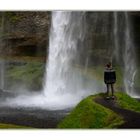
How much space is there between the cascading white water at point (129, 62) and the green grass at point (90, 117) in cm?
39

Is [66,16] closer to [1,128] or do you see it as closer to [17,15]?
[17,15]

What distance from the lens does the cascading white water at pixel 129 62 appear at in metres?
8.51

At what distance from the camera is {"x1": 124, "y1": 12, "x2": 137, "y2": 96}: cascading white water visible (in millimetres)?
8508

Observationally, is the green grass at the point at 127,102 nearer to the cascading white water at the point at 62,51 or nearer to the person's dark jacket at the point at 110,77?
the person's dark jacket at the point at 110,77

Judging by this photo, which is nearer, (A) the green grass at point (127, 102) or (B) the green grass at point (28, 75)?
(A) the green grass at point (127, 102)

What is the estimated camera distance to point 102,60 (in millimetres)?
8586

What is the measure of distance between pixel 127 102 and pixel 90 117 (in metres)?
0.50

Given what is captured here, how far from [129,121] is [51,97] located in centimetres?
103

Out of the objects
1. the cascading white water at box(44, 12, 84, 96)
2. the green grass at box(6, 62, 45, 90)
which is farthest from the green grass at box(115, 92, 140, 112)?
the green grass at box(6, 62, 45, 90)

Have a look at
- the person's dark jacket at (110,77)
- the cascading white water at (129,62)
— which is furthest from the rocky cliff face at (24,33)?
the cascading white water at (129,62)

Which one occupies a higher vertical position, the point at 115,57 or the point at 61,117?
the point at 115,57

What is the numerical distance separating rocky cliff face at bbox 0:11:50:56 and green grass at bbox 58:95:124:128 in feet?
2.80

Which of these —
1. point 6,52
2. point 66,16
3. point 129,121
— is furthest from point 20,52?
point 129,121

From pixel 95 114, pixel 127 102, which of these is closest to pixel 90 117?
pixel 95 114
